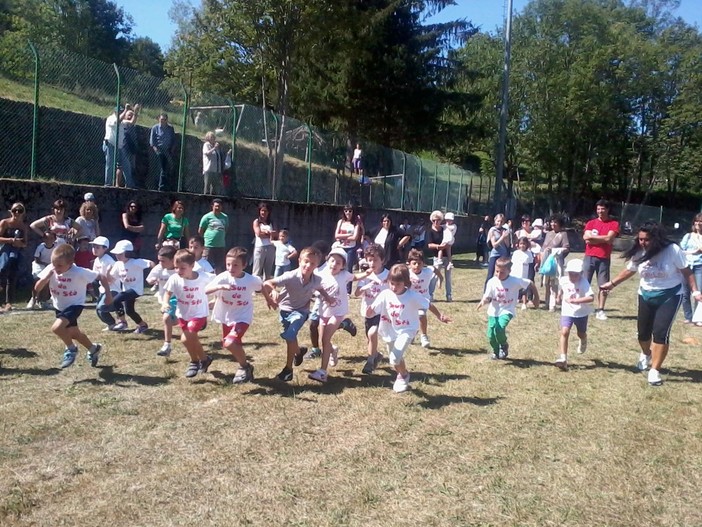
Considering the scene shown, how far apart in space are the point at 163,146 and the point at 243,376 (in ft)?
29.4

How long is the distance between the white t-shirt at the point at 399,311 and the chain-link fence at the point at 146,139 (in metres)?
8.39

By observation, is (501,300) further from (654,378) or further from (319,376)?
(319,376)

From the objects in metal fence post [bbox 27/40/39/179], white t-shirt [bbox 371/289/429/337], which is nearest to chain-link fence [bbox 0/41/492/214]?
metal fence post [bbox 27/40/39/179]

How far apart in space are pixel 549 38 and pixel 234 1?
35304 mm

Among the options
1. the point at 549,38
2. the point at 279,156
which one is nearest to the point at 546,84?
the point at 549,38

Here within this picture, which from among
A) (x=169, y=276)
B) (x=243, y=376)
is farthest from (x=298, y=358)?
(x=169, y=276)

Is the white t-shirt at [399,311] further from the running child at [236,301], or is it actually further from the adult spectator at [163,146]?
the adult spectator at [163,146]

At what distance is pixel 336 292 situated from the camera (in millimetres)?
7402

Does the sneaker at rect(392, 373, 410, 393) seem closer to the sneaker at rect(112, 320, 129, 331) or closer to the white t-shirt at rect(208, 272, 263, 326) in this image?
the white t-shirt at rect(208, 272, 263, 326)

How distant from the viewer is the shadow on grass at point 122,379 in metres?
6.93

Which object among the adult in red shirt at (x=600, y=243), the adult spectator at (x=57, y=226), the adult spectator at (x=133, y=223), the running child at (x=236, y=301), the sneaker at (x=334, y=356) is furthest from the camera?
the adult spectator at (x=133, y=223)

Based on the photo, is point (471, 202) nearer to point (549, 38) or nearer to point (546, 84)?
point (546, 84)

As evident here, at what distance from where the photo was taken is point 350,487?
15.2 ft

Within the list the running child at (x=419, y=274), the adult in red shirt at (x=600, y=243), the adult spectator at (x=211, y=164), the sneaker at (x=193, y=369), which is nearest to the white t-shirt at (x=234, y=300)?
the sneaker at (x=193, y=369)
